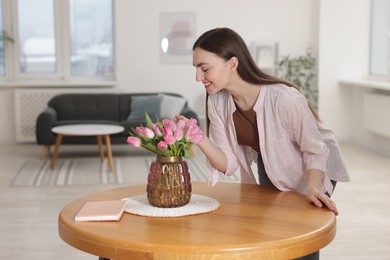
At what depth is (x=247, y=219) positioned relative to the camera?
2.19 metres

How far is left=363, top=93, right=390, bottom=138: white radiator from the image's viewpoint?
7492 millimetres

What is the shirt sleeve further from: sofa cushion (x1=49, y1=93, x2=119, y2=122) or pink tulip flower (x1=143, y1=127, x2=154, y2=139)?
sofa cushion (x1=49, y1=93, x2=119, y2=122)

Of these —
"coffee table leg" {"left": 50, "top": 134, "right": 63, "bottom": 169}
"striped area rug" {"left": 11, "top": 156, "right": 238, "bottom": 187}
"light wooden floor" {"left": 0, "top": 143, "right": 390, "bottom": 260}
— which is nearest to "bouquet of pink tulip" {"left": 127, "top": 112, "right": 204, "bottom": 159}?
"light wooden floor" {"left": 0, "top": 143, "right": 390, "bottom": 260}

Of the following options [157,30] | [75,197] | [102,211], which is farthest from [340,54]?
[102,211]

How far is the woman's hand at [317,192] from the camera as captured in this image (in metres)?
2.32

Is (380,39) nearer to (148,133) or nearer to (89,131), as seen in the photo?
(89,131)

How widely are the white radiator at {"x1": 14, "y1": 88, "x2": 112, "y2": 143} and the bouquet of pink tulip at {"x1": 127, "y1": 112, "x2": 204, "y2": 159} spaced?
646 centimetres

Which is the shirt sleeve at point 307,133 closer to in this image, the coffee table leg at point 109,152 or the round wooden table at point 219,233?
the round wooden table at point 219,233

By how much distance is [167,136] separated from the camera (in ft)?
7.38

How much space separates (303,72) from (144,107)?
7.62 ft

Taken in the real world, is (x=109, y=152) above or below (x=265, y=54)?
below

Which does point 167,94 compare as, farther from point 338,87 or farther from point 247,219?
point 247,219

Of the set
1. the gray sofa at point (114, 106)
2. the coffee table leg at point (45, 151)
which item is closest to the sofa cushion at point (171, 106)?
the gray sofa at point (114, 106)

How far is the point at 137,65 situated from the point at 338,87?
2675 millimetres
